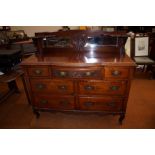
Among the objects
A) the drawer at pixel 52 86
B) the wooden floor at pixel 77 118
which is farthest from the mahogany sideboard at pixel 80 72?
the wooden floor at pixel 77 118

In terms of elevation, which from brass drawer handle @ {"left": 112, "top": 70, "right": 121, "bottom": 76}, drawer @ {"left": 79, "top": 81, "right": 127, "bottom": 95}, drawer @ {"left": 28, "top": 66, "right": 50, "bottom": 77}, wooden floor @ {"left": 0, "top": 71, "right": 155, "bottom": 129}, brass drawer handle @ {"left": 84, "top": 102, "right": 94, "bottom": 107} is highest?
drawer @ {"left": 28, "top": 66, "right": 50, "bottom": 77}

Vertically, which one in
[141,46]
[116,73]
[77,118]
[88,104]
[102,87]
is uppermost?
[141,46]

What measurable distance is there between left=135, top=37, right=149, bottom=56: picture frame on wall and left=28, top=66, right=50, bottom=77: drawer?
250 centimetres

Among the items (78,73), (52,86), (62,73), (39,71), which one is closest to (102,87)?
(78,73)

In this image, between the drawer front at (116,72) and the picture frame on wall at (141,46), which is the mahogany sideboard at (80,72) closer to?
the drawer front at (116,72)

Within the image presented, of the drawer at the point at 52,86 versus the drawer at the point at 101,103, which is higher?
the drawer at the point at 52,86

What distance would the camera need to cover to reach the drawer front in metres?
1.61

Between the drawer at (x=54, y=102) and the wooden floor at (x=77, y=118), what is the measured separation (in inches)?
10.9

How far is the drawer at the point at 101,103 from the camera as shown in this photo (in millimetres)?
1833

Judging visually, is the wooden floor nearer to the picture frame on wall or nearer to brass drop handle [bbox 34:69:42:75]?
brass drop handle [bbox 34:69:42:75]

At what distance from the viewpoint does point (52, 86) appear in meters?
1.85

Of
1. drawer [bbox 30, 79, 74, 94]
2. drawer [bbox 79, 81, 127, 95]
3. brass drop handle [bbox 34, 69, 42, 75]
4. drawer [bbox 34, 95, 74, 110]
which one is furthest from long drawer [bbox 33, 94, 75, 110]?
brass drop handle [bbox 34, 69, 42, 75]

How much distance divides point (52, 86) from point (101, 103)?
70cm

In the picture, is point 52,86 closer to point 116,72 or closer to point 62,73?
point 62,73
